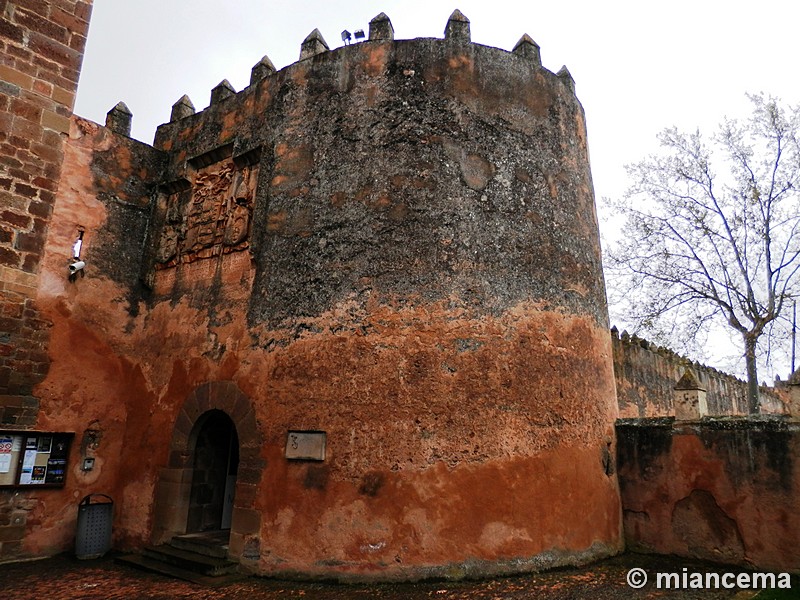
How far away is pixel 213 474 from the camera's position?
8039 mm

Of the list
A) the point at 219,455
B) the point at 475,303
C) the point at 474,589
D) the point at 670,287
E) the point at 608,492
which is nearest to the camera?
the point at 474,589

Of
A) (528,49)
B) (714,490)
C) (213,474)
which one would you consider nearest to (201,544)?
(213,474)

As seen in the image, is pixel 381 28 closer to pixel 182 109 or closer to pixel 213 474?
A: pixel 182 109

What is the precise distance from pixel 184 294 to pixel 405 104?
170 inches

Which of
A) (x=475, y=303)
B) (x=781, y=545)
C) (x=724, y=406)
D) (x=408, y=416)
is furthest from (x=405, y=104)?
(x=724, y=406)

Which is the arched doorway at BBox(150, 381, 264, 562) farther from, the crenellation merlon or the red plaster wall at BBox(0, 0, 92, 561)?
the crenellation merlon

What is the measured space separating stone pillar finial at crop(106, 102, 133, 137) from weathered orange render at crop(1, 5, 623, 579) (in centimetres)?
40

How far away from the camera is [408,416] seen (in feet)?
20.8

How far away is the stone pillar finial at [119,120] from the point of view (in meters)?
9.76

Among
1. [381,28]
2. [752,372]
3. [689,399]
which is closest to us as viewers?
[689,399]

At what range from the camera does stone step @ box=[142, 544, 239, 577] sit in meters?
6.42

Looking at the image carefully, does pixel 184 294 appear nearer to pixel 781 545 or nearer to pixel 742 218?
pixel 781 545

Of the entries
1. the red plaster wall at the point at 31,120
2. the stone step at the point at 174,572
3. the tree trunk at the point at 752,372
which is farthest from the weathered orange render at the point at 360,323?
the tree trunk at the point at 752,372

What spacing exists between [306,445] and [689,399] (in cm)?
504
